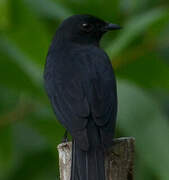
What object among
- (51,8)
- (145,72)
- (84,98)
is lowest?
(84,98)

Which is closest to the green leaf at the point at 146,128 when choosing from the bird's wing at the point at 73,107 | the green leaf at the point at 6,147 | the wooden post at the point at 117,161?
the bird's wing at the point at 73,107

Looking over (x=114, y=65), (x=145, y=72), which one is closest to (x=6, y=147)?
(x=114, y=65)

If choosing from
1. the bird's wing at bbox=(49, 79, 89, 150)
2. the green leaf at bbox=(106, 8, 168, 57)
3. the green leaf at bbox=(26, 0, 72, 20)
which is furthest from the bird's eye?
the bird's wing at bbox=(49, 79, 89, 150)

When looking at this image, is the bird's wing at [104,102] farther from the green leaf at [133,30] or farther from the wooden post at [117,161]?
the green leaf at [133,30]

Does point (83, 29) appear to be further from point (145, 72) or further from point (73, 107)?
point (73, 107)

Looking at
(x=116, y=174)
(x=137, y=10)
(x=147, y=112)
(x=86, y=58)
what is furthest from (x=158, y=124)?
(x=137, y=10)

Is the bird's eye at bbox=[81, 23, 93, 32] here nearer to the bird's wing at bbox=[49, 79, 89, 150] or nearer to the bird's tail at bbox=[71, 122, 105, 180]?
the bird's wing at bbox=[49, 79, 89, 150]

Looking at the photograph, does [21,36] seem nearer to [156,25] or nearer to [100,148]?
[156,25]
